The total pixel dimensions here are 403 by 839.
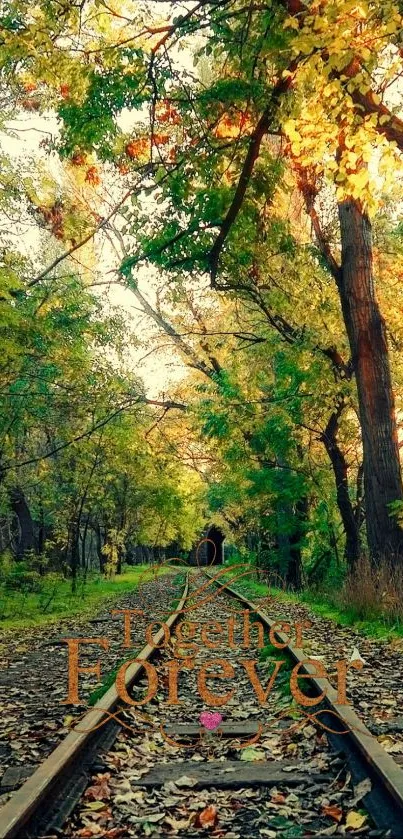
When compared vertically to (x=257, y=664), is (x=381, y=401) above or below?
above

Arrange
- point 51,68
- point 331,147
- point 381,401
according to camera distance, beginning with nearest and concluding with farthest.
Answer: point 331,147
point 51,68
point 381,401

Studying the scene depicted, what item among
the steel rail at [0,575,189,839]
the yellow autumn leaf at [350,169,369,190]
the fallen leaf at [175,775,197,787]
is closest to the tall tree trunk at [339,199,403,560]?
the yellow autumn leaf at [350,169,369,190]

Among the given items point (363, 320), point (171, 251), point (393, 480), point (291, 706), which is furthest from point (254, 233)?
→ point (291, 706)

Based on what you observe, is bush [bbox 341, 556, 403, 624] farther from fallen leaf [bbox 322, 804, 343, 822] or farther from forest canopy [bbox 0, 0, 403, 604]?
fallen leaf [bbox 322, 804, 343, 822]

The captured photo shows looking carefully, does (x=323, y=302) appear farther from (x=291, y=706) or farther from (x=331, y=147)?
(x=291, y=706)

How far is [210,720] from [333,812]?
1.90m

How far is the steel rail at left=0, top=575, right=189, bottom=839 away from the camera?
9.60 feet

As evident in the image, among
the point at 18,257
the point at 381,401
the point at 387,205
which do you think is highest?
the point at 387,205

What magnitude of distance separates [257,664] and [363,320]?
6924 millimetres

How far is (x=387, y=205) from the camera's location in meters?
15.5

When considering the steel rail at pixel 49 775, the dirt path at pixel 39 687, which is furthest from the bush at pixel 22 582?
the steel rail at pixel 49 775

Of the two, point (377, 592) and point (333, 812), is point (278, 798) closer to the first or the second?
point (333, 812)

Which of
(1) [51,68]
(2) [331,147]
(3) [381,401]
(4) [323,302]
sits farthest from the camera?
(4) [323,302]

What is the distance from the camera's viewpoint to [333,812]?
3.33 metres
